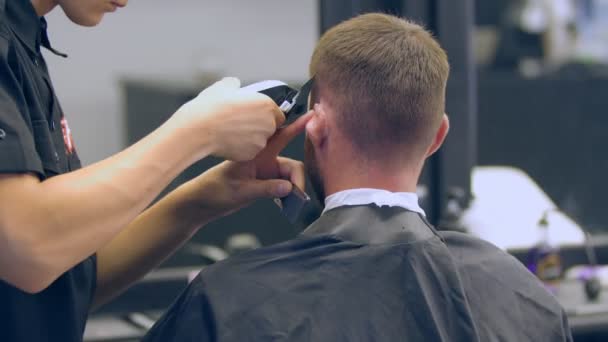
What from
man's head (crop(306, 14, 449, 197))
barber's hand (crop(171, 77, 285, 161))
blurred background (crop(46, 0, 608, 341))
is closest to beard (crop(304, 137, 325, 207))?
man's head (crop(306, 14, 449, 197))

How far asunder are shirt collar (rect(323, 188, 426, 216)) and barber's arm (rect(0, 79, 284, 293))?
213mm

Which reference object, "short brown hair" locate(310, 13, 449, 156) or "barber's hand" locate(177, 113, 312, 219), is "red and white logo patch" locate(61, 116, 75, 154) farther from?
"short brown hair" locate(310, 13, 449, 156)

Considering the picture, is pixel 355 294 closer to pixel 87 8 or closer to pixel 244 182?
pixel 244 182

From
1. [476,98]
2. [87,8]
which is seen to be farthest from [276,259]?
[476,98]

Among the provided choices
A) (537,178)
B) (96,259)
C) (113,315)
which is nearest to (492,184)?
(113,315)

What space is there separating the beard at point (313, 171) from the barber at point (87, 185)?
45 millimetres

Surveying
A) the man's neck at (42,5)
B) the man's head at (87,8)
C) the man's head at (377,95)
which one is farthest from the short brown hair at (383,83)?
the man's neck at (42,5)

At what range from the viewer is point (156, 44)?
538 centimetres

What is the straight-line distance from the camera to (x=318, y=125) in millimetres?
1688

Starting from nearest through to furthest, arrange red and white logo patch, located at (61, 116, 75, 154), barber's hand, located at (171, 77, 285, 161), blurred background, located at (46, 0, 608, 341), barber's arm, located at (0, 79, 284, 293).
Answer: barber's arm, located at (0, 79, 284, 293) → barber's hand, located at (171, 77, 285, 161) → red and white logo patch, located at (61, 116, 75, 154) → blurred background, located at (46, 0, 608, 341)

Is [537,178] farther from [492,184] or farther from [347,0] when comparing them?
[347,0]

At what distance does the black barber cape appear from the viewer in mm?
1589

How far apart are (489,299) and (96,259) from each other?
0.73m

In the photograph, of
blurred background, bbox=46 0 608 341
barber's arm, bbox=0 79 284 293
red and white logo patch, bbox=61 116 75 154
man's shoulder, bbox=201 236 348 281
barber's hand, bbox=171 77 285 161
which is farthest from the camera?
blurred background, bbox=46 0 608 341
